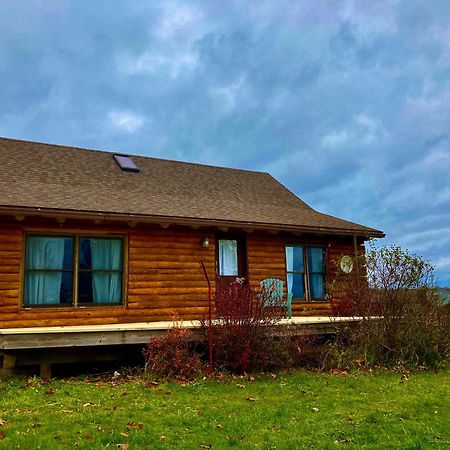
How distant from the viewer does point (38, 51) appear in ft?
85.6

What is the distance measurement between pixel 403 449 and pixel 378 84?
2660 cm

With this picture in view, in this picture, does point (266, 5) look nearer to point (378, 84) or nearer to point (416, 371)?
point (416, 371)

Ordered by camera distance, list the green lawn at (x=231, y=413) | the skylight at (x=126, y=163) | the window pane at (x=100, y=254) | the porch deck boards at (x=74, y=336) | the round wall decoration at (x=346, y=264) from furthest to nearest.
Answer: the skylight at (x=126, y=163) → the round wall decoration at (x=346, y=264) → the window pane at (x=100, y=254) → the porch deck boards at (x=74, y=336) → the green lawn at (x=231, y=413)

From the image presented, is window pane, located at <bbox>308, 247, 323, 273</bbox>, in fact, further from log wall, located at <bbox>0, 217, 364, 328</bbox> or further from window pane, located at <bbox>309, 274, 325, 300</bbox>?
log wall, located at <bbox>0, 217, 364, 328</bbox>

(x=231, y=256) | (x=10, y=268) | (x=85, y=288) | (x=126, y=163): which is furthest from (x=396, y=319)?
(x=126, y=163)

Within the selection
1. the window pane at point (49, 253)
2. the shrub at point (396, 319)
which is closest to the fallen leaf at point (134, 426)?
the shrub at point (396, 319)

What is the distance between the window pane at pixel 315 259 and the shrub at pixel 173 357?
627 centimetres

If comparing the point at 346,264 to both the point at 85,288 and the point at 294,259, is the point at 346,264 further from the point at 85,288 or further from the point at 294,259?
the point at 85,288

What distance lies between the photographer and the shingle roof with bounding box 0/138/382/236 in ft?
35.7

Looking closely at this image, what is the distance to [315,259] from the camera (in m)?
14.0

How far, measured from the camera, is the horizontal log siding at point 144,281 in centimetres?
980

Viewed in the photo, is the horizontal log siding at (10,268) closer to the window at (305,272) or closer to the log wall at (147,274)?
the log wall at (147,274)

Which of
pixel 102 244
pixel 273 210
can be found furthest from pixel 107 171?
pixel 273 210

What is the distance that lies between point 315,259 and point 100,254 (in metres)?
6.32
